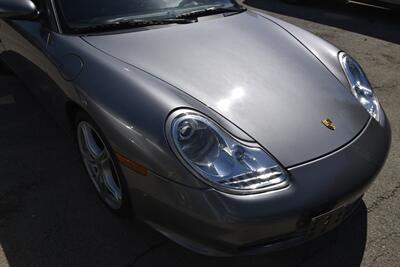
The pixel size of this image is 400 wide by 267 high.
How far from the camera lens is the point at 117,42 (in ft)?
7.85

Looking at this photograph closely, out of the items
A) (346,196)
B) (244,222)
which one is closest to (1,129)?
(244,222)

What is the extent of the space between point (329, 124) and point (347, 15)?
5.72 metres

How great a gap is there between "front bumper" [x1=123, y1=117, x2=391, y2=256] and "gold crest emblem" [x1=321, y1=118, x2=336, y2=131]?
12 cm

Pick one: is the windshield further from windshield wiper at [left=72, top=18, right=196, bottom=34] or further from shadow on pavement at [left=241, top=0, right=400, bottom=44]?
shadow on pavement at [left=241, top=0, right=400, bottom=44]

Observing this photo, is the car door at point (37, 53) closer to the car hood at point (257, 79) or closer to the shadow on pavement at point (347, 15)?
the car hood at point (257, 79)

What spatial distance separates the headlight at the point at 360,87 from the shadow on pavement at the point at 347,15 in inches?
147

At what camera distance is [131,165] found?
1.94m

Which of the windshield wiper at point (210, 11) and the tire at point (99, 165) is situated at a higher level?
the windshield wiper at point (210, 11)

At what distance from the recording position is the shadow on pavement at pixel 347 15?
20.6ft

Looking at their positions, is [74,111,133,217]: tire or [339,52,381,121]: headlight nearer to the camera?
[74,111,133,217]: tire

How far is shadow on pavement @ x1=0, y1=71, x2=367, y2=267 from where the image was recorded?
7.14 feet

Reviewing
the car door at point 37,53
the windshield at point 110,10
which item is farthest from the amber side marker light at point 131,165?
the windshield at point 110,10

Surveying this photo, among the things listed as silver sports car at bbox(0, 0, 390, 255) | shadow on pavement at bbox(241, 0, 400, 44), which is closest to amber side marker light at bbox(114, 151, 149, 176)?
silver sports car at bbox(0, 0, 390, 255)

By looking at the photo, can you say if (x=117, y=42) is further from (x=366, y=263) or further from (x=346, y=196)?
(x=366, y=263)
